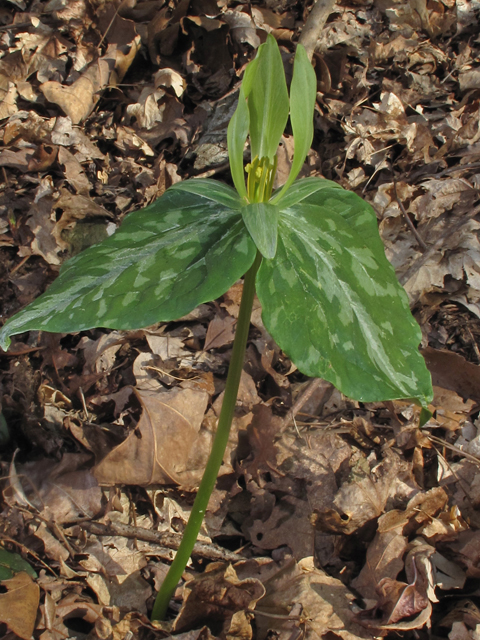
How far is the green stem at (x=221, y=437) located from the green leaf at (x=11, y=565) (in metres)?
0.43

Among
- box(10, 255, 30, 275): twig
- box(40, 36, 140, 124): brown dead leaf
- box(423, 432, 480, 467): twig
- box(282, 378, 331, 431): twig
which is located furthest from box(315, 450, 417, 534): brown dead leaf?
box(40, 36, 140, 124): brown dead leaf

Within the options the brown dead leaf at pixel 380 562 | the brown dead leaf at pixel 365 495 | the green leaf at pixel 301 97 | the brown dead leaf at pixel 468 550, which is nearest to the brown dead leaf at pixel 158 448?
the brown dead leaf at pixel 365 495

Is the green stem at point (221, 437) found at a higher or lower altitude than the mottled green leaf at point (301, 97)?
lower

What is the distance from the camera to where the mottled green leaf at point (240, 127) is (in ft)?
3.31

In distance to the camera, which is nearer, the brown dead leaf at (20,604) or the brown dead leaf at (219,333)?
the brown dead leaf at (20,604)

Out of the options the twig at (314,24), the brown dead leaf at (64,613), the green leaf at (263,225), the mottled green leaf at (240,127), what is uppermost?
the twig at (314,24)

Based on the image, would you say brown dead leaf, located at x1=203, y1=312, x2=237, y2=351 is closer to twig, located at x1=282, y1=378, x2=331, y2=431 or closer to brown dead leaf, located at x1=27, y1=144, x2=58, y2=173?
twig, located at x1=282, y1=378, x2=331, y2=431

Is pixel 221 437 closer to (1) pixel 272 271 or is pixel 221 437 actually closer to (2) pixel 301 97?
(1) pixel 272 271

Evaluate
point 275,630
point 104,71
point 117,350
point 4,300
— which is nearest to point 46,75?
point 104,71

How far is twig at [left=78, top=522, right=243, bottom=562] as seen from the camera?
1662mm

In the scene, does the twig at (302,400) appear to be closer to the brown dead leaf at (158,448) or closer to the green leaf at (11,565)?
the brown dead leaf at (158,448)

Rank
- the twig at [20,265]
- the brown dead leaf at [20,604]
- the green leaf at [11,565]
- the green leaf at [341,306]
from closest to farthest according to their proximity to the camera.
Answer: the green leaf at [341,306], the brown dead leaf at [20,604], the green leaf at [11,565], the twig at [20,265]

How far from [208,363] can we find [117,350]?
16.1 inches

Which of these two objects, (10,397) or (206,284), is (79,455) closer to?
(10,397)
